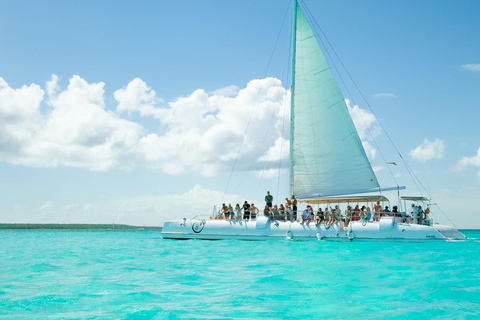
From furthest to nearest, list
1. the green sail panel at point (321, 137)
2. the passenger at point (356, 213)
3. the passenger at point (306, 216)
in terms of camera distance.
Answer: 1. the green sail panel at point (321, 137)
2. the passenger at point (356, 213)
3. the passenger at point (306, 216)

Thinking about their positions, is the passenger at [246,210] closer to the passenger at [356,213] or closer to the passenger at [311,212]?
the passenger at [311,212]

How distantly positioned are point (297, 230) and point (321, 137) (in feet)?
22.2

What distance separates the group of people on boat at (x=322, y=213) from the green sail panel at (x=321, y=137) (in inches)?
54.8

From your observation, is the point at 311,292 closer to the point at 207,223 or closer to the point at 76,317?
the point at 76,317

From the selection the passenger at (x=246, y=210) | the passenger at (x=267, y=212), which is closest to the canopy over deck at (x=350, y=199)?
the passenger at (x=267, y=212)

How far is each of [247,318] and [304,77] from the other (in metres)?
24.9

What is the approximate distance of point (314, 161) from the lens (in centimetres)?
3070

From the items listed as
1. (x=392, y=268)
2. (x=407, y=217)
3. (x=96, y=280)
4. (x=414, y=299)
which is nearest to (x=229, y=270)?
(x=96, y=280)

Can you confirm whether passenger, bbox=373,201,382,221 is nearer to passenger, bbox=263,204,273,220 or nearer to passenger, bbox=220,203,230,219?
passenger, bbox=263,204,273,220

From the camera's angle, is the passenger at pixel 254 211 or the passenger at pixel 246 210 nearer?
the passenger at pixel 254 211

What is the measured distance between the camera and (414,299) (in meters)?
10.4

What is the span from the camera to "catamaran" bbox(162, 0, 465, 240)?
2912 cm

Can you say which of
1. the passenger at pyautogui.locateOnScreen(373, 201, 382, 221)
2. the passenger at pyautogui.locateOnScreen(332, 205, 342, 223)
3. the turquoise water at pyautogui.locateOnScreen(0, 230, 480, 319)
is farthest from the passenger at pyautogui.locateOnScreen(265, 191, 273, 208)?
the turquoise water at pyautogui.locateOnScreen(0, 230, 480, 319)

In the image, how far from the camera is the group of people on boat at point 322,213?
28438 mm
